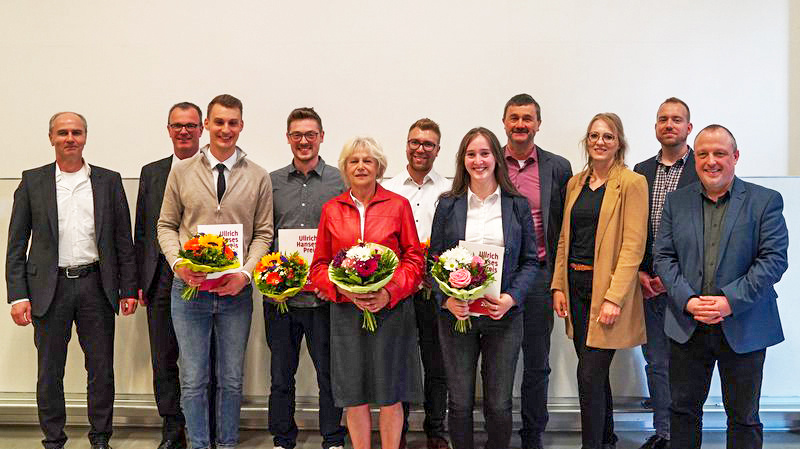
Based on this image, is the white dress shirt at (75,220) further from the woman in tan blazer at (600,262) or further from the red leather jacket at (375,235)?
the woman in tan blazer at (600,262)

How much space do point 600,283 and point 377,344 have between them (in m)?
1.17

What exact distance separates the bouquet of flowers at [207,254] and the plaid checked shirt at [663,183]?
95.7 inches

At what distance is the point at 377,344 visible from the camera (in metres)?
3.00

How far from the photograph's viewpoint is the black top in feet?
10.3

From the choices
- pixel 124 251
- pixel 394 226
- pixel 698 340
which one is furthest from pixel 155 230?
pixel 698 340

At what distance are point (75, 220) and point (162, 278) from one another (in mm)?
608

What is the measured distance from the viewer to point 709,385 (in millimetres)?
2928

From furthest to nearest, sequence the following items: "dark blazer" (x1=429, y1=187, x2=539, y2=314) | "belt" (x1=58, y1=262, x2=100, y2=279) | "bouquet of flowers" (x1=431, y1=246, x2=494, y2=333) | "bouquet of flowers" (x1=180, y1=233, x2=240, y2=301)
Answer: "belt" (x1=58, y1=262, x2=100, y2=279) < "bouquet of flowers" (x1=180, y1=233, x2=240, y2=301) < "dark blazer" (x1=429, y1=187, x2=539, y2=314) < "bouquet of flowers" (x1=431, y1=246, x2=494, y2=333)

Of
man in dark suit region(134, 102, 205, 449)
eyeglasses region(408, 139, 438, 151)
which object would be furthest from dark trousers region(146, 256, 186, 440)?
eyeglasses region(408, 139, 438, 151)

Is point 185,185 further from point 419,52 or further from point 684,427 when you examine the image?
point 684,427

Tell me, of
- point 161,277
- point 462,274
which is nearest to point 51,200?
point 161,277

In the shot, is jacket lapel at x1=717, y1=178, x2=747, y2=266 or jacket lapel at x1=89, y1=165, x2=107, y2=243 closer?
jacket lapel at x1=717, y1=178, x2=747, y2=266

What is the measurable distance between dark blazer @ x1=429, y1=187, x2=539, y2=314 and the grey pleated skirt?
0.28 m

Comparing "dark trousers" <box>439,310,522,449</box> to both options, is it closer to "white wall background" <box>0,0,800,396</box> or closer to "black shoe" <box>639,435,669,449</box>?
"black shoe" <box>639,435,669,449</box>
